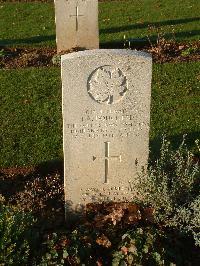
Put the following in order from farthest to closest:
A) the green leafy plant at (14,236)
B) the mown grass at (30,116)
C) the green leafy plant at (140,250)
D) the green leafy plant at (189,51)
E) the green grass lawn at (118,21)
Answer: the green grass lawn at (118,21) → the green leafy plant at (189,51) → the mown grass at (30,116) → the green leafy plant at (140,250) → the green leafy plant at (14,236)

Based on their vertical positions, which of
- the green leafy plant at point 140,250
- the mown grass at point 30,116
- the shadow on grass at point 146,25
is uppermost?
the shadow on grass at point 146,25

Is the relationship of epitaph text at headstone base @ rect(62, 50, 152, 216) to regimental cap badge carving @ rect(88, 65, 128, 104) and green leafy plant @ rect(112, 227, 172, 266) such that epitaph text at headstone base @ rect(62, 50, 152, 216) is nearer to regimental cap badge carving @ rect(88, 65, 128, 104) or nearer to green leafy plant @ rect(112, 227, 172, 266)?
regimental cap badge carving @ rect(88, 65, 128, 104)

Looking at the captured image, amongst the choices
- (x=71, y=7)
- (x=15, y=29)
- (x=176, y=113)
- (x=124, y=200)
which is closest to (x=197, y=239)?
(x=124, y=200)

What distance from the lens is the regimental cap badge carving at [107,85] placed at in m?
4.48

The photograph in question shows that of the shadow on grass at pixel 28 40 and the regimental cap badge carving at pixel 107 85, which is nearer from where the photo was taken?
the regimental cap badge carving at pixel 107 85

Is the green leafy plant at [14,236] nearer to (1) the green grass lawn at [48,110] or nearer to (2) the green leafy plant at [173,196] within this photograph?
(2) the green leafy plant at [173,196]

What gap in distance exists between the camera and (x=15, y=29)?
12.1 meters

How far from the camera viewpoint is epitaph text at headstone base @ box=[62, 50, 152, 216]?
445 centimetres

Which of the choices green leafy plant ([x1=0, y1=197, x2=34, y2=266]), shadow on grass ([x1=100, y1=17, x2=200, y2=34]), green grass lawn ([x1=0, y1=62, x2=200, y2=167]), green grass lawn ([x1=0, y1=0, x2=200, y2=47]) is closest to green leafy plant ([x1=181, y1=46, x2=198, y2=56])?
green grass lawn ([x1=0, y1=62, x2=200, y2=167])

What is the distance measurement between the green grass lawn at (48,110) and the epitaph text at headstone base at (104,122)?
137 cm

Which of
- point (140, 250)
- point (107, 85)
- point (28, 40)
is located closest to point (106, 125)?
point (107, 85)

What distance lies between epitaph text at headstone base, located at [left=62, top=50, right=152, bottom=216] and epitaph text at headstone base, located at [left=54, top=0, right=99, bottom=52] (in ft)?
17.4

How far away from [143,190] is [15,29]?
323 inches

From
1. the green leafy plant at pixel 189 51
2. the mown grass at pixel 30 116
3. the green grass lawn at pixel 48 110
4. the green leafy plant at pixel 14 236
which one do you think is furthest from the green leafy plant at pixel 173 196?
the green leafy plant at pixel 189 51
